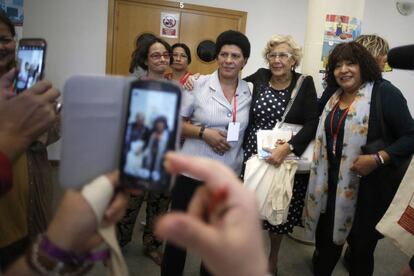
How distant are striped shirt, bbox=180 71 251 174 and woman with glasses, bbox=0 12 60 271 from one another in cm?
70

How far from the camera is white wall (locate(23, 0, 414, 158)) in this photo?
11.7ft

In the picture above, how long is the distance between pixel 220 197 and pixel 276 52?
1642 millimetres

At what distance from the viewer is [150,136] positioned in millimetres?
512

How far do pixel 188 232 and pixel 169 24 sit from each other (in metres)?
3.87

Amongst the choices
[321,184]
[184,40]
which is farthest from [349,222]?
[184,40]

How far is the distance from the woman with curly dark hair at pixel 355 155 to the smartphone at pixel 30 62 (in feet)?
4.65

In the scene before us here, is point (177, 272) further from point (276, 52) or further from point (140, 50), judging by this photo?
point (140, 50)

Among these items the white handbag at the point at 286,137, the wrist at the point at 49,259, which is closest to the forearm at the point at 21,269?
the wrist at the point at 49,259

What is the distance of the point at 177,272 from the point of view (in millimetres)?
1718

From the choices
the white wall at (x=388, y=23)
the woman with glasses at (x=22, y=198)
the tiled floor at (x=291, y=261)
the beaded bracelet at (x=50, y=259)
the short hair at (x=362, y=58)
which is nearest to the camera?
the beaded bracelet at (x=50, y=259)

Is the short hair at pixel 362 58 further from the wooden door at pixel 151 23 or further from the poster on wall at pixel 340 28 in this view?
the wooden door at pixel 151 23

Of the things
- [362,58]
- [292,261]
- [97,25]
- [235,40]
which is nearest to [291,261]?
[292,261]

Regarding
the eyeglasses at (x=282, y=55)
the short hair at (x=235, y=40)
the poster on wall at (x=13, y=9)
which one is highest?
the poster on wall at (x=13, y=9)

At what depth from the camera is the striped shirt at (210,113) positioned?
1667 mm
